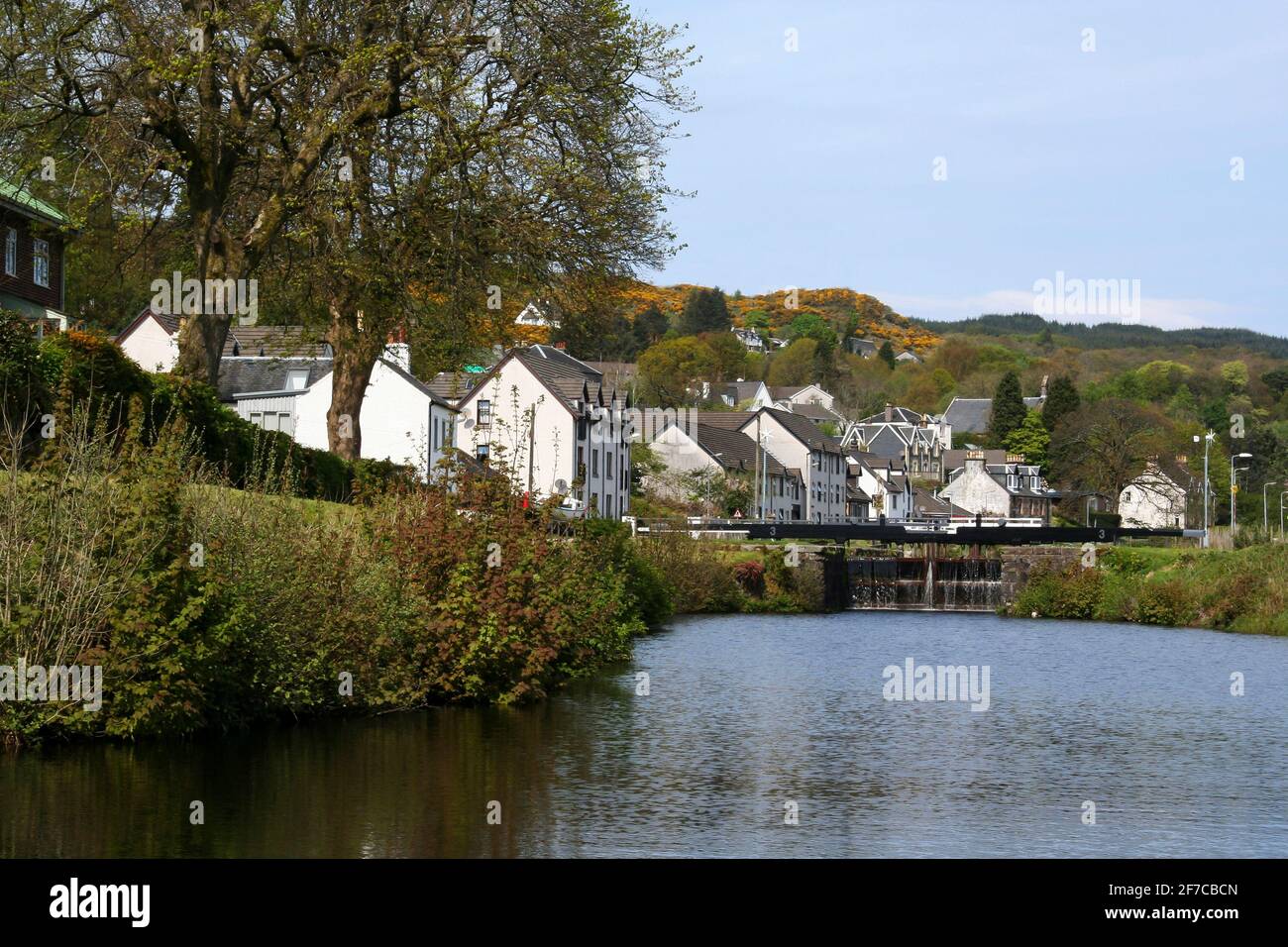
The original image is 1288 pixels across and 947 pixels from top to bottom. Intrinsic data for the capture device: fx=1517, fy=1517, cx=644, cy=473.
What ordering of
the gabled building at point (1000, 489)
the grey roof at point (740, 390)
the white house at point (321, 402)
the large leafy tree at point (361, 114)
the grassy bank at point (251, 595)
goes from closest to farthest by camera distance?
the grassy bank at point (251, 595) → the large leafy tree at point (361, 114) → the white house at point (321, 402) → the gabled building at point (1000, 489) → the grey roof at point (740, 390)

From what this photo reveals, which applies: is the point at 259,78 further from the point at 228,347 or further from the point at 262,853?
the point at 228,347

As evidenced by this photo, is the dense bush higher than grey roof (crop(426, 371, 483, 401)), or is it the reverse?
grey roof (crop(426, 371, 483, 401))

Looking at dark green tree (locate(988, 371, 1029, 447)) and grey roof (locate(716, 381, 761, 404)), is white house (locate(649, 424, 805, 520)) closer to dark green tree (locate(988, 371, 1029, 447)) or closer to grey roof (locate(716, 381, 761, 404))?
dark green tree (locate(988, 371, 1029, 447))

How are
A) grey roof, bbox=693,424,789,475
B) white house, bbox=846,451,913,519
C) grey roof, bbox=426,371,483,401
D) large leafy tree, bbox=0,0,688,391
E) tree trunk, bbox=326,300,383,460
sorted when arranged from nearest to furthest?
large leafy tree, bbox=0,0,688,391 < tree trunk, bbox=326,300,383,460 < grey roof, bbox=426,371,483,401 < grey roof, bbox=693,424,789,475 < white house, bbox=846,451,913,519

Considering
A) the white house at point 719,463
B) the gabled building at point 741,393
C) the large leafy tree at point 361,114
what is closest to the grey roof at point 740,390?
the gabled building at point 741,393

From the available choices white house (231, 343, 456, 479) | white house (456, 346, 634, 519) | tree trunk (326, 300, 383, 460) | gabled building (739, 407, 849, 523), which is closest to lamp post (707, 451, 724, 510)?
gabled building (739, 407, 849, 523)

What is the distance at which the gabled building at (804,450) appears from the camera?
125 metres

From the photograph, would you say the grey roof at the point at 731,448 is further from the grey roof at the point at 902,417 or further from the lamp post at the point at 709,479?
the grey roof at the point at 902,417

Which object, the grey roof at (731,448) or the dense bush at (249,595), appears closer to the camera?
the dense bush at (249,595)

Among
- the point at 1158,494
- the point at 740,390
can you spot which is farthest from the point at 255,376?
the point at 740,390

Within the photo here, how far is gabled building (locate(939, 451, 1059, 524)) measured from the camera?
15375cm

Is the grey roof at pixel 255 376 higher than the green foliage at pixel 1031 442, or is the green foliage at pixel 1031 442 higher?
the green foliage at pixel 1031 442

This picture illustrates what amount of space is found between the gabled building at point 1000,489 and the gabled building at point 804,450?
2688 cm

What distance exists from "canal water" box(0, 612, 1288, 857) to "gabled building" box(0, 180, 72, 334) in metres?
31.9
